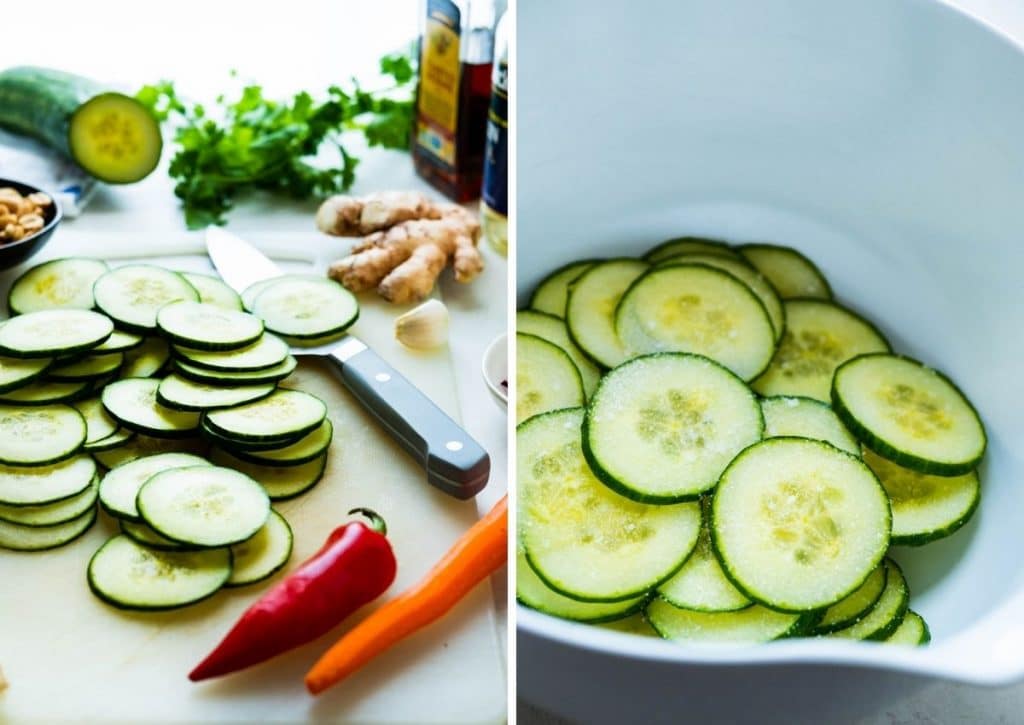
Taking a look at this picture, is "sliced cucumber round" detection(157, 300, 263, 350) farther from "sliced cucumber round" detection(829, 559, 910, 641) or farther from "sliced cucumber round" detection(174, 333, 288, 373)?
"sliced cucumber round" detection(829, 559, 910, 641)

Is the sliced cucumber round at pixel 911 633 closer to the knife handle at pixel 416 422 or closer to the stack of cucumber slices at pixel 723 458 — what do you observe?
the stack of cucumber slices at pixel 723 458

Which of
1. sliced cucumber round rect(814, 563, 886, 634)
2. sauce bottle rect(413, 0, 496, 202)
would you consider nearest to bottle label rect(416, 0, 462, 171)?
sauce bottle rect(413, 0, 496, 202)

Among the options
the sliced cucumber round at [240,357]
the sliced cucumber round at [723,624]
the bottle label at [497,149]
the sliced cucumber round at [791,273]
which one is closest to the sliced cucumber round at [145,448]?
the sliced cucumber round at [240,357]

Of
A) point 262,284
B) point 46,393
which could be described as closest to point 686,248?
point 262,284

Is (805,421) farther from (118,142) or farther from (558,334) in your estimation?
(118,142)

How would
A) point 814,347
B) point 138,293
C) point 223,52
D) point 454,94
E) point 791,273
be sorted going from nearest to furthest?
1. point 138,293
2. point 814,347
3. point 791,273
4. point 454,94
5. point 223,52

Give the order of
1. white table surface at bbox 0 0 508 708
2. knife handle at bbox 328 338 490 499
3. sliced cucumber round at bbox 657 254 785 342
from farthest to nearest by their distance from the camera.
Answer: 1. white table surface at bbox 0 0 508 708
2. sliced cucumber round at bbox 657 254 785 342
3. knife handle at bbox 328 338 490 499
